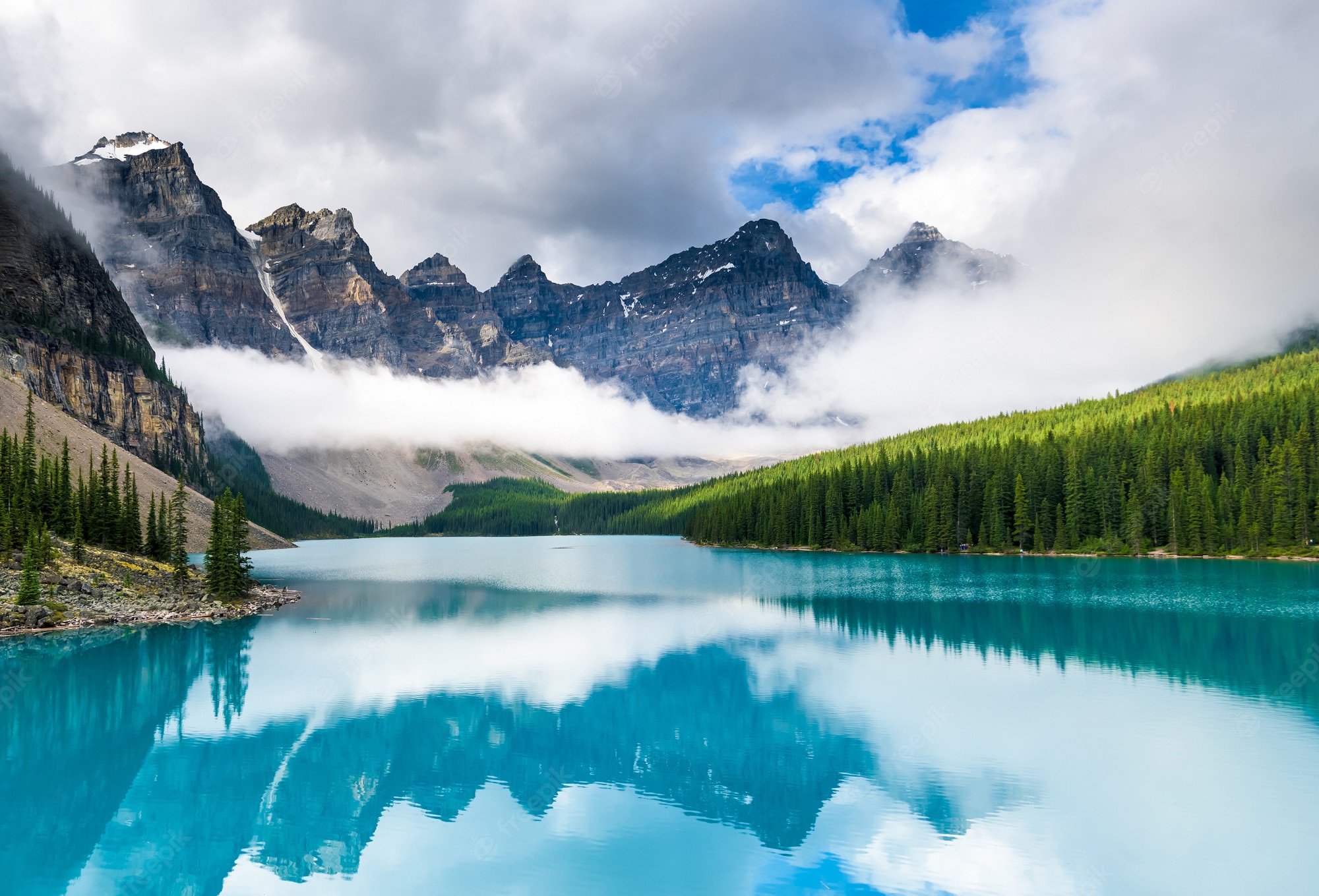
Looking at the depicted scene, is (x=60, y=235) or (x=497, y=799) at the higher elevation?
(x=60, y=235)

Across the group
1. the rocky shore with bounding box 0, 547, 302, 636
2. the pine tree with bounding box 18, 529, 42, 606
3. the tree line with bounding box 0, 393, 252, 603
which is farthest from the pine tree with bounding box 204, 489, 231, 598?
the pine tree with bounding box 18, 529, 42, 606

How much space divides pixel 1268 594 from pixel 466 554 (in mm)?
128782

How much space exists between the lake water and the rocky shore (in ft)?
6.17

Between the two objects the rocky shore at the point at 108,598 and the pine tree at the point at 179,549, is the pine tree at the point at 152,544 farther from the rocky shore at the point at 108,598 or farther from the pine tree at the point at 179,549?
the rocky shore at the point at 108,598

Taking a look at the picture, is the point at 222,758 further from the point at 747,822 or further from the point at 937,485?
the point at 937,485

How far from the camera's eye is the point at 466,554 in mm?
154375

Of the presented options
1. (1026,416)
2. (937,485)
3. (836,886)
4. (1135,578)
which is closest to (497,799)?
(836,886)

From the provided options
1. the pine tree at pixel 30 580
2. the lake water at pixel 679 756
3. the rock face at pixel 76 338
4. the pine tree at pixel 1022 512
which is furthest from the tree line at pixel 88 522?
the pine tree at pixel 1022 512

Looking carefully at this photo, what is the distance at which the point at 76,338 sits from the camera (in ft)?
529

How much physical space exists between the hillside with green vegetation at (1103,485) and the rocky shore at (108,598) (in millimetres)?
83358

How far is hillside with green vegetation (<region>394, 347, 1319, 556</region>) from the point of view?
85.6m

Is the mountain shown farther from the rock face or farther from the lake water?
the lake water

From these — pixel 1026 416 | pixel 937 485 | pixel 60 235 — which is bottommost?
pixel 937 485

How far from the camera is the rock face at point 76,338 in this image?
484ft
